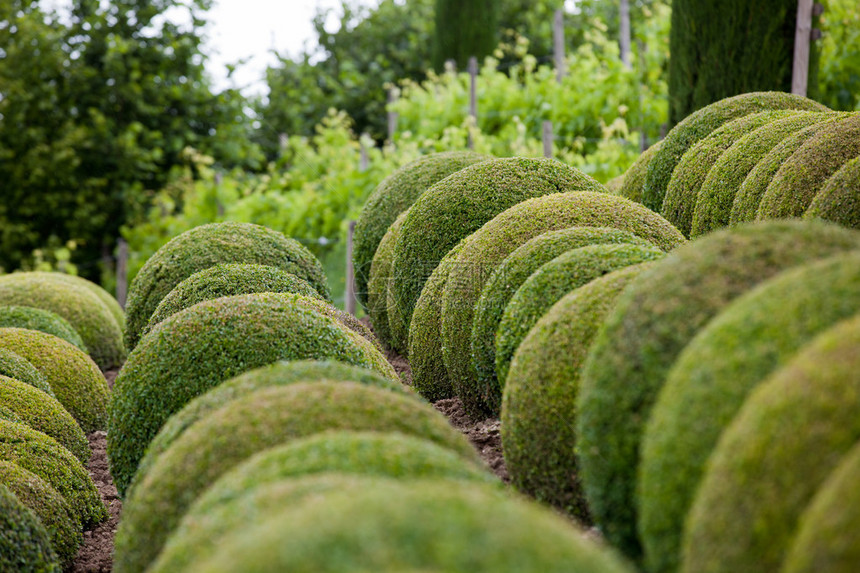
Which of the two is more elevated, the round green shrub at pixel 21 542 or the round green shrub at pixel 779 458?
the round green shrub at pixel 779 458

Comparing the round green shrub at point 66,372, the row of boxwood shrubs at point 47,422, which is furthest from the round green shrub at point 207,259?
the row of boxwood shrubs at point 47,422

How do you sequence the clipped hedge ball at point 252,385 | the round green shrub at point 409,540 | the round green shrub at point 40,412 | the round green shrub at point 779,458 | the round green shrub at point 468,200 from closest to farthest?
the round green shrub at point 409,540, the round green shrub at point 779,458, the clipped hedge ball at point 252,385, the round green shrub at point 40,412, the round green shrub at point 468,200

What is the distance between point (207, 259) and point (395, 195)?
7.40 feet

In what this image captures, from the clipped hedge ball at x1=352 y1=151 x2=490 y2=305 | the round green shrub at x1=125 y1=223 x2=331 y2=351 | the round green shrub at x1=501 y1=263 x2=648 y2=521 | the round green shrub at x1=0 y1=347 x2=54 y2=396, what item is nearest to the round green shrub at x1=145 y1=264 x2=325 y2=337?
the round green shrub at x1=125 y1=223 x2=331 y2=351

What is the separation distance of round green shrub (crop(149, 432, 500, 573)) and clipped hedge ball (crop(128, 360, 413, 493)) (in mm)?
799

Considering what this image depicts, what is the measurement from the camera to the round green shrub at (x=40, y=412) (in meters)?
6.48

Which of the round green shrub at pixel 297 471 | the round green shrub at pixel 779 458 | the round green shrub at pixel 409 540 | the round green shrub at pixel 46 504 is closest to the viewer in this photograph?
the round green shrub at pixel 409 540

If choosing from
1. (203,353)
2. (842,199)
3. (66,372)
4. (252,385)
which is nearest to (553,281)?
(842,199)

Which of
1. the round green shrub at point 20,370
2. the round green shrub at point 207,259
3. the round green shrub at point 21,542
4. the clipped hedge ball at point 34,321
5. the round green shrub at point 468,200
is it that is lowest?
the clipped hedge ball at point 34,321

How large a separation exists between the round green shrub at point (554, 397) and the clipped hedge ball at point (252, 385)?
59 cm

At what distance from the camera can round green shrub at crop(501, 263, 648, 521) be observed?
13.2ft

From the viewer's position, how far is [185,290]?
627 cm

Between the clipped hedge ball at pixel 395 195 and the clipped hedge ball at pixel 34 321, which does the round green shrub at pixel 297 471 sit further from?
the clipped hedge ball at pixel 34 321

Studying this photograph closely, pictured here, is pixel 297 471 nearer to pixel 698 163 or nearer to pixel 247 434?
pixel 247 434
